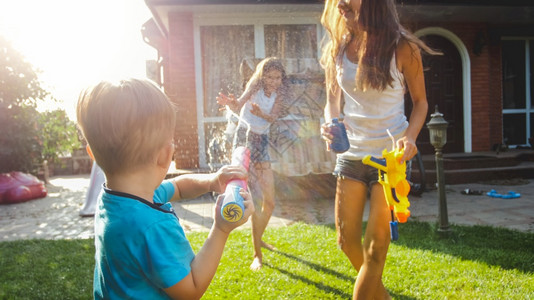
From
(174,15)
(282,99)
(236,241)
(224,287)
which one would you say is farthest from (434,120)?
(174,15)

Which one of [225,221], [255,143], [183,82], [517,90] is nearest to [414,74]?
[225,221]

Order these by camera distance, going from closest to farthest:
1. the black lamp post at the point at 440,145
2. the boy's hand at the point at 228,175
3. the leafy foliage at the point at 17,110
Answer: the boy's hand at the point at 228,175 < the black lamp post at the point at 440,145 < the leafy foliage at the point at 17,110

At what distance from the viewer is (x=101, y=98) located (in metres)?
1.25

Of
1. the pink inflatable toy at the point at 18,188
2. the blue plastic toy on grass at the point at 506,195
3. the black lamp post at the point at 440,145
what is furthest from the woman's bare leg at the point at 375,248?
the pink inflatable toy at the point at 18,188

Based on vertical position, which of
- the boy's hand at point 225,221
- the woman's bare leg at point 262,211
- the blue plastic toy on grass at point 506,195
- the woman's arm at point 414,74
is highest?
the woman's arm at point 414,74

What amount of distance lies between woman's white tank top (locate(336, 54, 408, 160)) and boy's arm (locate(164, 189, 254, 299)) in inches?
46.7

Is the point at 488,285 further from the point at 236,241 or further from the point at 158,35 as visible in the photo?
the point at 158,35

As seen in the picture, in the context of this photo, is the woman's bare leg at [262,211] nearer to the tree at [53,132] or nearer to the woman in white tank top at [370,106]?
the woman in white tank top at [370,106]

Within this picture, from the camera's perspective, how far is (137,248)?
4.08ft

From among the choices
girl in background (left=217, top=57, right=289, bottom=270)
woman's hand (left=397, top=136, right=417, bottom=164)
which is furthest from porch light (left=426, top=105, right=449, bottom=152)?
woman's hand (left=397, top=136, right=417, bottom=164)

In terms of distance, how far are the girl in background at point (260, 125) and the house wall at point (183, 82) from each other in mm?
5073

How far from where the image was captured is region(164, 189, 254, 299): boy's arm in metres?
1.25

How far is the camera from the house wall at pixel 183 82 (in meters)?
8.80

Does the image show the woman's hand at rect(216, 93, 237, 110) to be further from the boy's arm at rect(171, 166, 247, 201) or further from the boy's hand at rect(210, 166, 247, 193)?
the boy's hand at rect(210, 166, 247, 193)
